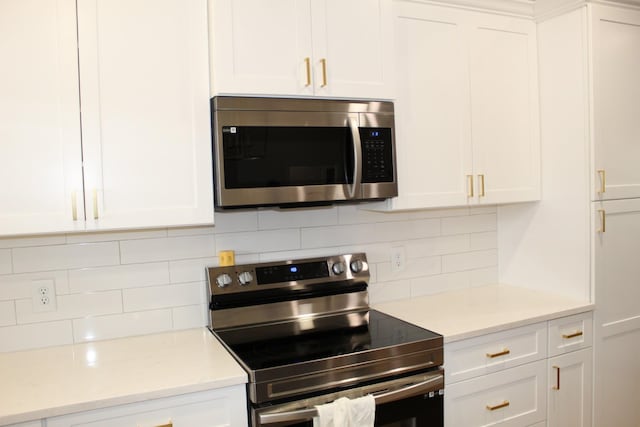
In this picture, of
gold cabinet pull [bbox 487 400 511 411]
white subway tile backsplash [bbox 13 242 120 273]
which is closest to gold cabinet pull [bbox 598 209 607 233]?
gold cabinet pull [bbox 487 400 511 411]

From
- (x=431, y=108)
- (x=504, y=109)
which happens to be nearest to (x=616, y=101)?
(x=504, y=109)

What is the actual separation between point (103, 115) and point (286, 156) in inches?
25.2

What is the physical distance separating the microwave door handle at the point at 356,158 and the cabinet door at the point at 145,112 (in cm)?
55

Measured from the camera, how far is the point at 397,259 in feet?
8.74

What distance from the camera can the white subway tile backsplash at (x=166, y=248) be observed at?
213 cm

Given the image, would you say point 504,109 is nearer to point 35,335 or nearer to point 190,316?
point 190,316

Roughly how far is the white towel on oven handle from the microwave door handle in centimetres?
76

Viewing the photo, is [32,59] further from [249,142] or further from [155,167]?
[249,142]

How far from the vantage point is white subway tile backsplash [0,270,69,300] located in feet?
6.45

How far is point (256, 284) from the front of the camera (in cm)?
225

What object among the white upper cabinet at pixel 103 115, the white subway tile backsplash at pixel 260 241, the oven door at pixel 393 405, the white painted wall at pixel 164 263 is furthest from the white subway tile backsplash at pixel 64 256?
the oven door at pixel 393 405

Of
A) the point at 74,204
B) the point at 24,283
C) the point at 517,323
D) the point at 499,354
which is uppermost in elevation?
the point at 74,204

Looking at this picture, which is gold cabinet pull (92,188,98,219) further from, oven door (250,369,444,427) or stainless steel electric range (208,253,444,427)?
oven door (250,369,444,427)

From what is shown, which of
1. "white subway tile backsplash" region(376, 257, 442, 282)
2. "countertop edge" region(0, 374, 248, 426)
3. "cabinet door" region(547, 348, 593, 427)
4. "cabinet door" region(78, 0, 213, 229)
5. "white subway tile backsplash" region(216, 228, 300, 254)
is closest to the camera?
"countertop edge" region(0, 374, 248, 426)
